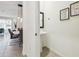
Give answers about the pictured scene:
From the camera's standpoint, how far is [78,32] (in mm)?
2916

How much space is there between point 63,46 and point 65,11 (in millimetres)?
1240

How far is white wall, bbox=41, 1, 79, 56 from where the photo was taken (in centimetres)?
308

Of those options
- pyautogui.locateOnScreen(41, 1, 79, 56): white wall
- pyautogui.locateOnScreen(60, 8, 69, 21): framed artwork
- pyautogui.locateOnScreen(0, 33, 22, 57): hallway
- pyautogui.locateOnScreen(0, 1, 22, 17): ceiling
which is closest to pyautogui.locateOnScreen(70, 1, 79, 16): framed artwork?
pyautogui.locateOnScreen(41, 1, 79, 56): white wall

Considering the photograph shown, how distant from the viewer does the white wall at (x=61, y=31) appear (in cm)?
308

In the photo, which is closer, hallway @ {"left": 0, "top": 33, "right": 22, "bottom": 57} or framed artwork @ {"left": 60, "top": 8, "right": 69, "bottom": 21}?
framed artwork @ {"left": 60, "top": 8, "right": 69, "bottom": 21}

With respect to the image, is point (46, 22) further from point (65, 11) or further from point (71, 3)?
point (71, 3)

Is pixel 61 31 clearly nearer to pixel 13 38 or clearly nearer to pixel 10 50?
pixel 10 50

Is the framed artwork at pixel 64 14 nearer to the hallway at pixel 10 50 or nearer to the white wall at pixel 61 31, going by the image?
the white wall at pixel 61 31

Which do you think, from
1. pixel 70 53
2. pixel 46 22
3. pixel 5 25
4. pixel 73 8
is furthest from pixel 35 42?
pixel 5 25

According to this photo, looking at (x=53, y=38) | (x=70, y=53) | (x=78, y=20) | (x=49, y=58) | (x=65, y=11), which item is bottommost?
(x=49, y=58)

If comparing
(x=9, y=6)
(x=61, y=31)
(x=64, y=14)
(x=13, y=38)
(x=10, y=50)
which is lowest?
(x=10, y=50)

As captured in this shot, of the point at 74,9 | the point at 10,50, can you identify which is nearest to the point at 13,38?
the point at 10,50

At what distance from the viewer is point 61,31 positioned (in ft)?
12.4

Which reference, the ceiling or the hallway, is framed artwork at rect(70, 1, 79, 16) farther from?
the ceiling
